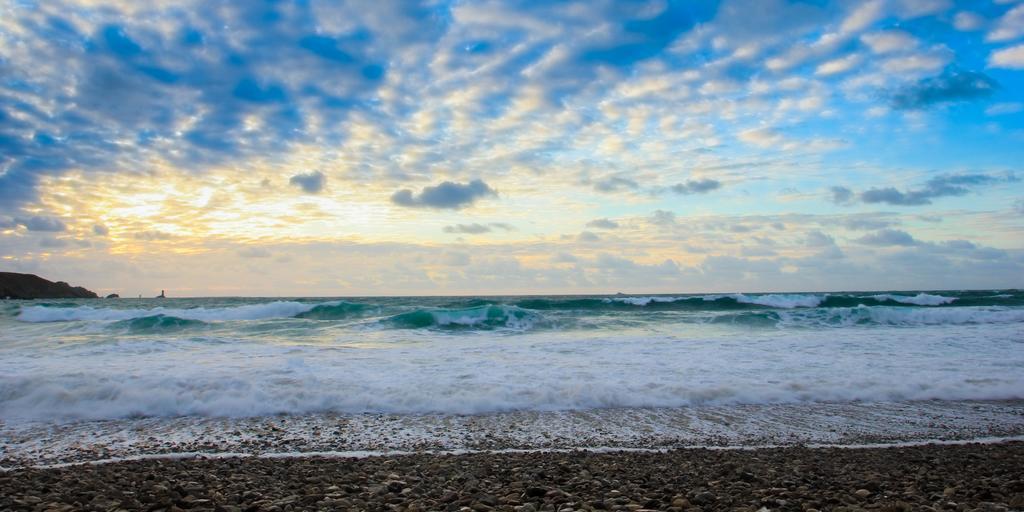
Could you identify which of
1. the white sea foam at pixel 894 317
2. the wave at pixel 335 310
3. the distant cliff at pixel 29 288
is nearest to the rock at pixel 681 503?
the white sea foam at pixel 894 317

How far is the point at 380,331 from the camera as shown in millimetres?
19766

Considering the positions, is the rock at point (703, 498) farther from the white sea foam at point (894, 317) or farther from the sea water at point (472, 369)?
the white sea foam at point (894, 317)

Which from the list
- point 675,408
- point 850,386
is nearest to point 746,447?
point 675,408

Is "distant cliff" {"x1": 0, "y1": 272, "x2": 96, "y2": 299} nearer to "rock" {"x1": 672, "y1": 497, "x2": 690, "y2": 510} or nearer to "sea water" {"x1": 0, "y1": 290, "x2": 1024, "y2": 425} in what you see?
"sea water" {"x1": 0, "y1": 290, "x2": 1024, "y2": 425}

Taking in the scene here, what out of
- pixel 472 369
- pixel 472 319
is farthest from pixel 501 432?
pixel 472 319

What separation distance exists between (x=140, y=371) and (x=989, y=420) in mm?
13012

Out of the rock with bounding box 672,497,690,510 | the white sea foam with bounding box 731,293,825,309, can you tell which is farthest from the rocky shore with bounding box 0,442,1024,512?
the white sea foam with bounding box 731,293,825,309

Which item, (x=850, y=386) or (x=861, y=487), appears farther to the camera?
(x=850, y=386)

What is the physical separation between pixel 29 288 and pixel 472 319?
90.4 m

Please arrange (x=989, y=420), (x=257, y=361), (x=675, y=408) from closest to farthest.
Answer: (x=989, y=420), (x=675, y=408), (x=257, y=361)

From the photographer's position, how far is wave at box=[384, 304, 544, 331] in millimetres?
22266

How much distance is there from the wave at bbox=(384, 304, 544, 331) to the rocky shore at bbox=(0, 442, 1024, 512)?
1601cm

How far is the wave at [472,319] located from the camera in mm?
22266

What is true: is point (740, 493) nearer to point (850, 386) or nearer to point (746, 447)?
point (746, 447)
